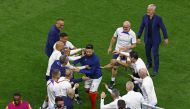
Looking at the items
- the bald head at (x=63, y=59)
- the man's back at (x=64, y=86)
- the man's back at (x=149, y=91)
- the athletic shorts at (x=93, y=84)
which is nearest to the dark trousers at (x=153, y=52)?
the athletic shorts at (x=93, y=84)

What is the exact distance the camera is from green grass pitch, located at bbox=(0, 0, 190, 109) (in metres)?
14.8

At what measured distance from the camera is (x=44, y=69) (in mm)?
15969

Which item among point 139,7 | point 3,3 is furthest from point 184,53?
point 3,3

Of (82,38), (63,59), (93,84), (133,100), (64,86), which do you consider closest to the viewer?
(133,100)

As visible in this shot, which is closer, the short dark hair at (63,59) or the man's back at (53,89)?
the man's back at (53,89)

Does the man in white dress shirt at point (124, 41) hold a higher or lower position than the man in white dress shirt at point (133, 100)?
higher

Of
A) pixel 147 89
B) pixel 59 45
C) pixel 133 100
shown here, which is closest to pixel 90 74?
pixel 59 45

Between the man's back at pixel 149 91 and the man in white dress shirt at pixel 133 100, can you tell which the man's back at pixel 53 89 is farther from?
the man's back at pixel 149 91

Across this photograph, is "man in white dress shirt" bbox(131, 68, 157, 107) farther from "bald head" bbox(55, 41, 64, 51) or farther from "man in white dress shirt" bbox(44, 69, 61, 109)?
"bald head" bbox(55, 41, 64, 51)

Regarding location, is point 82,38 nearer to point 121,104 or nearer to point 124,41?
point 124,41

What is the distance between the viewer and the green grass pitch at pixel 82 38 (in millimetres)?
14805

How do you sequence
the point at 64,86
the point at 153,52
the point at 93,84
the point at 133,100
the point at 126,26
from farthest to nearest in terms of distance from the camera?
the point at 153,52 → the point at 126,26 → the point at 93,84 → the point at 64,86 → the point at 133,100

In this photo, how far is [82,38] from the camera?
17.6 metres

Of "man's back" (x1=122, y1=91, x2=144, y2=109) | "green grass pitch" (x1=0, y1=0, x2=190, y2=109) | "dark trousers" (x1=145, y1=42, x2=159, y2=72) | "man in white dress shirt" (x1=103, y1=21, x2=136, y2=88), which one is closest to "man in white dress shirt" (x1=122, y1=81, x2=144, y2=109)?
"man's back" (x1=122, y1=91, x2=144, y2=109)
